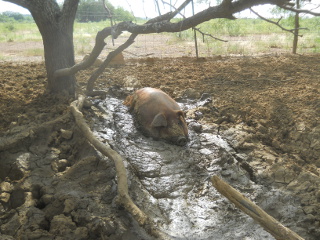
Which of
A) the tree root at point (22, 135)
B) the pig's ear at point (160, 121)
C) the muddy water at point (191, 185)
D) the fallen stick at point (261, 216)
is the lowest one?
the muddy water at point (191, 185)

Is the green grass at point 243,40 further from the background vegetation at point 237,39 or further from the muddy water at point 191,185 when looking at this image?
the muddy water at point 191,185

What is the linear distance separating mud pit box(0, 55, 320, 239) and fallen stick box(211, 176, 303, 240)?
0.59 metres

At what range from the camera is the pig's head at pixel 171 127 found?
16.5ft

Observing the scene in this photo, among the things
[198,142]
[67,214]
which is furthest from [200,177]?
[67,214]

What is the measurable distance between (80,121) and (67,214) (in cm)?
178

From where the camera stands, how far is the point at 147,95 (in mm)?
5867

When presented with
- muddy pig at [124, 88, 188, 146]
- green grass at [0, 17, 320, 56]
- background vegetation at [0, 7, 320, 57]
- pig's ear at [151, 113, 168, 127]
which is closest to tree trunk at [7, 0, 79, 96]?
muddy pig at [124, 88, 188, 146]

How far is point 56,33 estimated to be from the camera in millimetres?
5922

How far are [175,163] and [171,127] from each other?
78cm

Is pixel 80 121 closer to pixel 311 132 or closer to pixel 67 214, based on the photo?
pixel 67 214

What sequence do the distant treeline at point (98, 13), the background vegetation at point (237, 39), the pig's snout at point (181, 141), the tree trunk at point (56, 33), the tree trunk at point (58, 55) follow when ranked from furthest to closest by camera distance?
the background vegetation at point (237, 39)
the distant treeline at point (98, 13)
the tree trunk at point (58, 55)
the tree trunk at point (56, 33)
the pig's snout at point (181, 141)

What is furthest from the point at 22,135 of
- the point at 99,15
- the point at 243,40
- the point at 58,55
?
the point at 243,40

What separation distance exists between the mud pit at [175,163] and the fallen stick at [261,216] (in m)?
0.59

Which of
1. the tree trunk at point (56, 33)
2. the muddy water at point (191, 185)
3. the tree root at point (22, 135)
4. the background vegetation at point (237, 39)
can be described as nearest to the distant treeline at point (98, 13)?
the background vegetation at point (237, 39)
